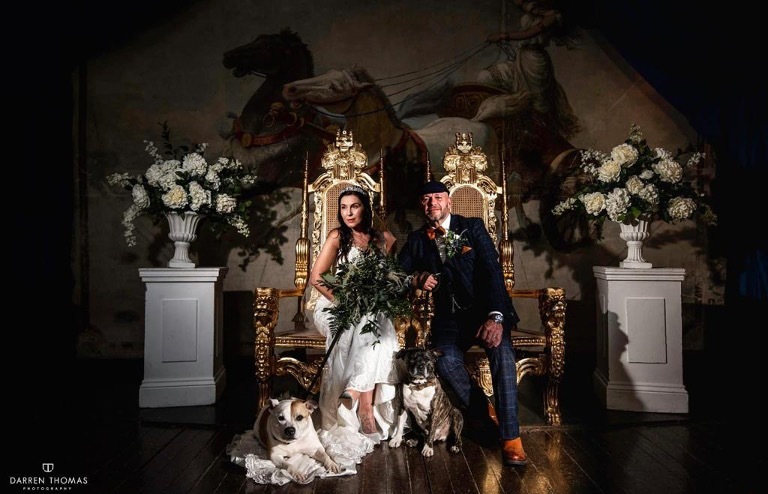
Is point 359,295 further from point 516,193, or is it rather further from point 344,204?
point 516,193

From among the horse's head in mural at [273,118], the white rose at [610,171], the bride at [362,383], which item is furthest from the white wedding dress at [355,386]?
the horse's head in mural at [273,118]

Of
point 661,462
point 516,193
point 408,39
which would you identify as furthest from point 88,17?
point 661,462

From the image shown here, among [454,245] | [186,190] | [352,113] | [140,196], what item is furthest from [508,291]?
[140,196]

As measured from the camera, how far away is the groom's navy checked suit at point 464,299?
2.97m

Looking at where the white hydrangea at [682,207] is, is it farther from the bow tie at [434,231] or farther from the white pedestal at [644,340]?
the bow tie at [434,231]

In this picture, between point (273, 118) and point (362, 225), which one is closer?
point (362, 225)

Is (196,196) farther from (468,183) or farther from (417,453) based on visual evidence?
(417,453)

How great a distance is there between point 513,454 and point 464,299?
103 cm

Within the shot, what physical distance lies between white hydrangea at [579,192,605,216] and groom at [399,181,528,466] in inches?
44.2

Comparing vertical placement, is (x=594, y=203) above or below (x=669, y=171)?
below

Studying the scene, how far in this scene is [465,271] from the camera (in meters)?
3.31

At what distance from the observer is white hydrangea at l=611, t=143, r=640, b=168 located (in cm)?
385

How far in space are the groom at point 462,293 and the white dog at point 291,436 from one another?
965 millimetres

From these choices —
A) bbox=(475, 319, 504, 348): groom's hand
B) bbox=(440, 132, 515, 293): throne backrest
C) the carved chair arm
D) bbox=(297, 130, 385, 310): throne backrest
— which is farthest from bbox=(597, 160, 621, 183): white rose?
bbox=(297, 130, 385, 310): throne backrest
